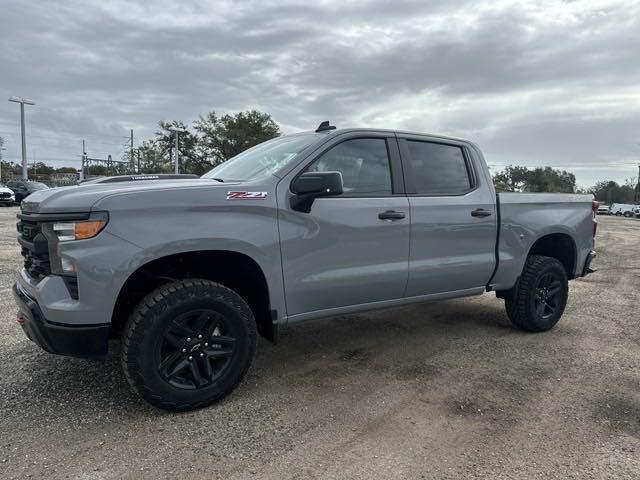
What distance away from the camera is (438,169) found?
4406 millimetres

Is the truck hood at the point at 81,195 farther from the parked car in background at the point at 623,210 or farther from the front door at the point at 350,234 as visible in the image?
the parked car in background at the point at 623,210

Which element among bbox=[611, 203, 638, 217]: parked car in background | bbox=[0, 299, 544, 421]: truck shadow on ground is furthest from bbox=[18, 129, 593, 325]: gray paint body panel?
bbox=[611, 203, 638, 217]: parked car in background

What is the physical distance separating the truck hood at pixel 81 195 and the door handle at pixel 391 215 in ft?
3.81

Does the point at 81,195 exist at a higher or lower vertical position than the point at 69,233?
higher

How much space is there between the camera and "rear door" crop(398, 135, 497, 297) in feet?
13.4

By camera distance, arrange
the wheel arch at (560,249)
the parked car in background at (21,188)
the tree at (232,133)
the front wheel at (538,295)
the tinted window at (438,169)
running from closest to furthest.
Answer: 1. the tinted window at (438,169)
2. the front wheel at (538,295)
3. the wheel arch at (560,249)
4. the parked car in background at (21,188)
5. the tree at (232,133)

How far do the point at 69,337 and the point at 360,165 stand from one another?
7.67ft

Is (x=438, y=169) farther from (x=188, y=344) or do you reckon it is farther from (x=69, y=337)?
(x=69, y=337)

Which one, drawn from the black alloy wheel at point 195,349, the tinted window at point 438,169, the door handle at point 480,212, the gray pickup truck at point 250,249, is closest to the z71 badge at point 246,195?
the gray pickup truck at point 250,249

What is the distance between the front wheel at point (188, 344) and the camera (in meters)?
2.96

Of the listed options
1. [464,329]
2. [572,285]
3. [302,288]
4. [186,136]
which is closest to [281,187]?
[302,288]

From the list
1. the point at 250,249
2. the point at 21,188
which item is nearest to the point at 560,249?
the point at 250,249

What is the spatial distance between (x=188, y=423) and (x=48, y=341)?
95 centimetres

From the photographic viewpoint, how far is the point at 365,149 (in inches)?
155
